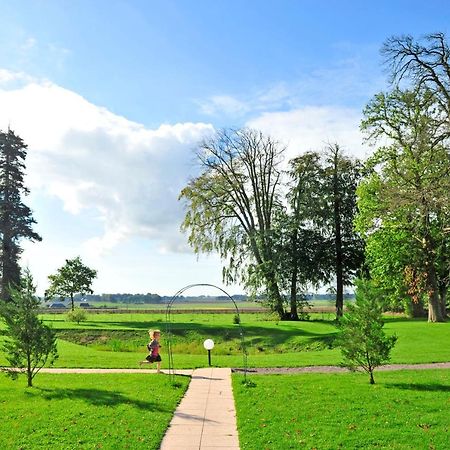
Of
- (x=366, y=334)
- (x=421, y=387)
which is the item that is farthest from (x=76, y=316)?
(x=421, y=387)

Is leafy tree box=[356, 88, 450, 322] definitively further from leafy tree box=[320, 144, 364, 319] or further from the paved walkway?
the paved walkway

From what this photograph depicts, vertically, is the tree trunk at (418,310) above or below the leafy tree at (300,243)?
below

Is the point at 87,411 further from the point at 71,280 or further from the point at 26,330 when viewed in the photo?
the point at 71,280

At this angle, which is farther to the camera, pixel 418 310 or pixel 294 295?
pixel 418 310

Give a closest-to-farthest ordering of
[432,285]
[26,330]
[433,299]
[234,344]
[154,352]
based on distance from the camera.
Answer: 1. [26,330]
2. [154,352]
3. [234,344]
4. [432,285]
5. [433,299]

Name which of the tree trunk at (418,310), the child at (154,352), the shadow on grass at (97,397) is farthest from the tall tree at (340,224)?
the shadow on grass at (97,397)

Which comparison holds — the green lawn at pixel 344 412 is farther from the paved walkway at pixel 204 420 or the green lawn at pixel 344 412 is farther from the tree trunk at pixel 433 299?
the tree trunk at pixel 433 299

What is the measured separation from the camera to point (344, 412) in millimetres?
12500

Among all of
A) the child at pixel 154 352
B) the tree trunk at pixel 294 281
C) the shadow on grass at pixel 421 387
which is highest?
the tree trunk at pixel 294 281

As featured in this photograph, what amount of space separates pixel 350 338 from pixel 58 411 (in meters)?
8.93

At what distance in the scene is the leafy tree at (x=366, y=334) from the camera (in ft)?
53.7

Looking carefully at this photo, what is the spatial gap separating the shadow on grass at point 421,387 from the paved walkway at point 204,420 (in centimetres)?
503

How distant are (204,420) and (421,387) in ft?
24.1

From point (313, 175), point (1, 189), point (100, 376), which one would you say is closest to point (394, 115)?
point (313, 175)
